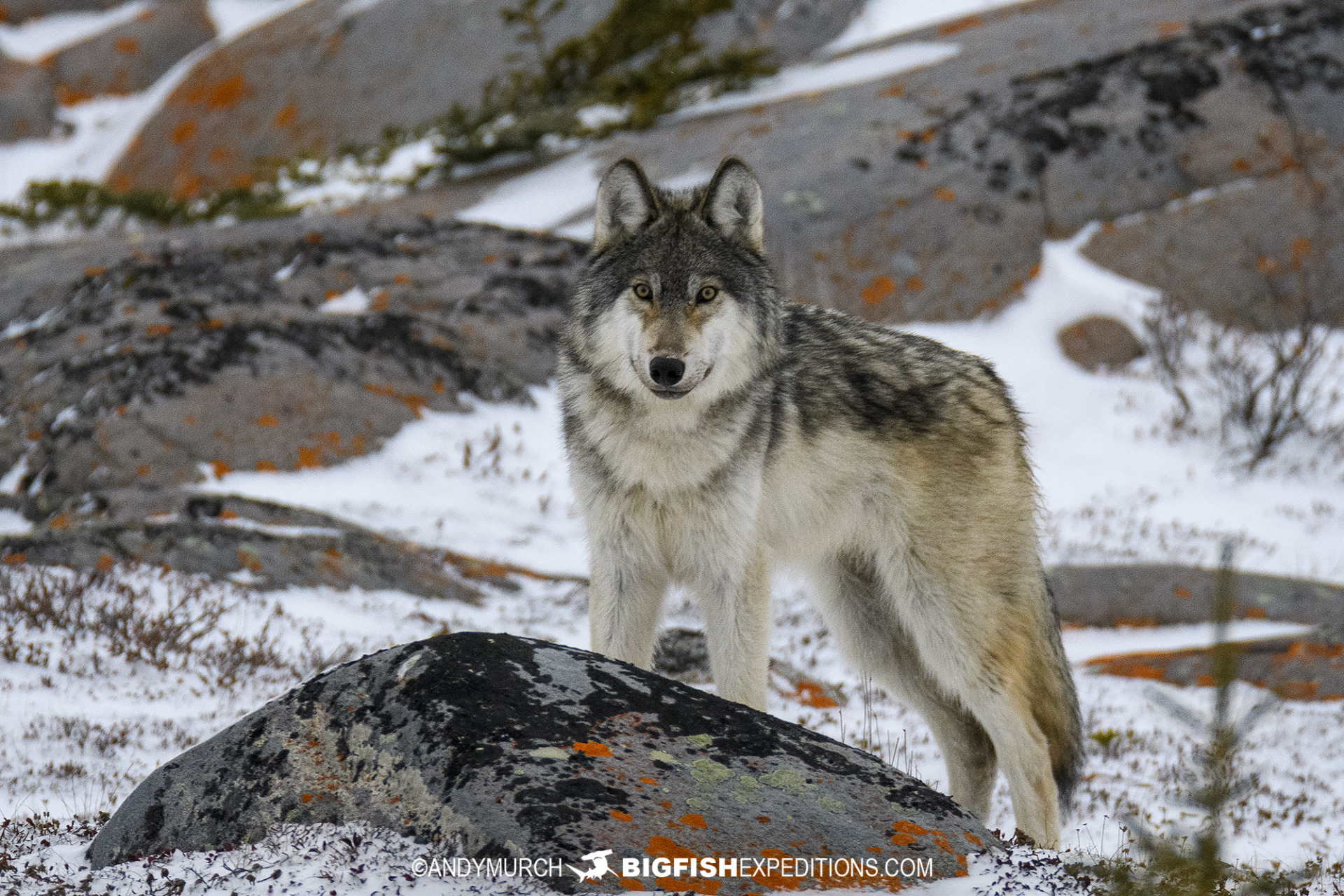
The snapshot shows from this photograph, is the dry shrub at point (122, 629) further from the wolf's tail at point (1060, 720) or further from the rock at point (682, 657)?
the wolf's tail at point (1060, 720)

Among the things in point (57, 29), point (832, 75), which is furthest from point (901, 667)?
point (57, 29)

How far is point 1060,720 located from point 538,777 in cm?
285

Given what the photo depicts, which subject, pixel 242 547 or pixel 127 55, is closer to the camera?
pixel 242 547

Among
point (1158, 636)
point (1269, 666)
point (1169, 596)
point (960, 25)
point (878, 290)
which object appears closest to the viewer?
point (1269, 666)

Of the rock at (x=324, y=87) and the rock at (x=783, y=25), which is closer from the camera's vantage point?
the rock at (x=783, y=25)

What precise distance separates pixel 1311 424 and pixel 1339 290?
213 cm

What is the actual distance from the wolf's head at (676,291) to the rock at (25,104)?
23.1 meters

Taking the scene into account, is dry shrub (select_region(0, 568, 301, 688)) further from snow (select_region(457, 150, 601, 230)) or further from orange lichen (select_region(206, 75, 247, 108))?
orange lichen (select_region(206, 75, 247, 108))

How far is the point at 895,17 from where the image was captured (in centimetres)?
1675

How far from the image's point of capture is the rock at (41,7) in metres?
25.2

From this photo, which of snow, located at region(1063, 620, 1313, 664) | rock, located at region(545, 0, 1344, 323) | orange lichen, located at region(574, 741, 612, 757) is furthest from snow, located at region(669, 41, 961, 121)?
orange lichen, located at region(574, 741, 612, 757)

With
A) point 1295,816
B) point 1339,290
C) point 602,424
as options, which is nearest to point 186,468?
point 602,424

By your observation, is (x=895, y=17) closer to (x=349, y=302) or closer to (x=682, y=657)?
(x=349, y=302)

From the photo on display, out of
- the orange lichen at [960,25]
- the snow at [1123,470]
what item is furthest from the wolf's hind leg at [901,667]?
the orange lichen at [960,25]
